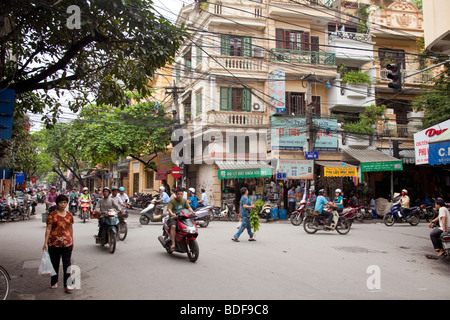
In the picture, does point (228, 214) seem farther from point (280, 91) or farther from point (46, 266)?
point (46, 266)

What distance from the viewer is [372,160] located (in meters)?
20.4

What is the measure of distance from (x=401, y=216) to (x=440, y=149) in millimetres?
8693

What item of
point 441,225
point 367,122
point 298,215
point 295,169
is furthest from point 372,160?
point 441,225

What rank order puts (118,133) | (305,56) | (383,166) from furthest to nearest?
(118,133)
(305,56)
(383,166)

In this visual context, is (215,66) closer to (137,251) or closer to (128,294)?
(137,251)

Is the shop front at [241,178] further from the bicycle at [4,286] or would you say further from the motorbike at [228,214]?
the bicycle at [4,286]

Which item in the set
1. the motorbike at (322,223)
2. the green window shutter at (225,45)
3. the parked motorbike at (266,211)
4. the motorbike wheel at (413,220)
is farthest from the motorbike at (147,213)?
the motorbike wheel at (413,220)

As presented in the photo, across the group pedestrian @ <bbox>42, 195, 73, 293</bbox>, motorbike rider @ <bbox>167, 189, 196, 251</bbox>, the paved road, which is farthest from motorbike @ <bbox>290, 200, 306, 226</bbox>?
pedestrian @ <bbox>42, 195, 73, 293</bbox>

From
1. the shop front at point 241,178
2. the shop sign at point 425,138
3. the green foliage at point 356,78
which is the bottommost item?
the shop front at point 241,178

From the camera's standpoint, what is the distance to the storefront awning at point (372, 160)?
19906mm

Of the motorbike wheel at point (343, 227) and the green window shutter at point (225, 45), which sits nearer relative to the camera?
the motorbike wheel at point (343, 227)

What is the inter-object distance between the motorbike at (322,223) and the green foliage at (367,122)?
9840 mm

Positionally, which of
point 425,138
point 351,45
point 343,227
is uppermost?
point 351,45
